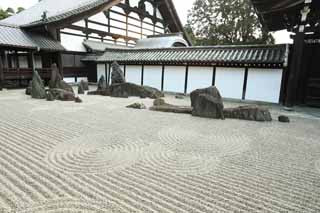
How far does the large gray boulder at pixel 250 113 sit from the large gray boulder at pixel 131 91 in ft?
14.5

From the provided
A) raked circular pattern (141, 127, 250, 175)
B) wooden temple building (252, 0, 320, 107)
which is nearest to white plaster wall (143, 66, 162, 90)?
wooden temple building (252, 0, 320, 107)

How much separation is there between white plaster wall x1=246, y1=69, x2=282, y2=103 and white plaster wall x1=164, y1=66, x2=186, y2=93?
334 cm

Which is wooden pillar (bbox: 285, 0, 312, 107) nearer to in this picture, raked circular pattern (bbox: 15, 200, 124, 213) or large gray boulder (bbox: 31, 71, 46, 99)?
raked circular pattern (bbox: 15, 200, 124, 213)

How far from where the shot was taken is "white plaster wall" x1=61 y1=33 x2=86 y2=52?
1390 centimetres

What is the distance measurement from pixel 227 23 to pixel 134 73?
13769 millimetres

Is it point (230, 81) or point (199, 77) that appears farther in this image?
Answer: point (199, 77)

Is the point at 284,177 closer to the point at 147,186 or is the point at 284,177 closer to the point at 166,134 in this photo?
the point at 147,186

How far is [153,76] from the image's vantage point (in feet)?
39.6

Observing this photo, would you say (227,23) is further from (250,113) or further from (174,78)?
(250,113)

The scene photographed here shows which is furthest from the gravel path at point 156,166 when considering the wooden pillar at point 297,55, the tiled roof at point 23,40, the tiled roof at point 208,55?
the tiled roof at point 23,40

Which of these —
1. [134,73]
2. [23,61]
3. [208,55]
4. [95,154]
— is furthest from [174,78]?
[23,61]

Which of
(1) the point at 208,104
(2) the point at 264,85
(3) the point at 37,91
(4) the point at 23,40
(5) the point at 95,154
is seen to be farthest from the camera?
(4) the point at 23,40

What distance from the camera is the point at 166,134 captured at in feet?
14.6

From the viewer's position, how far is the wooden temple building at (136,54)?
8672 mm
